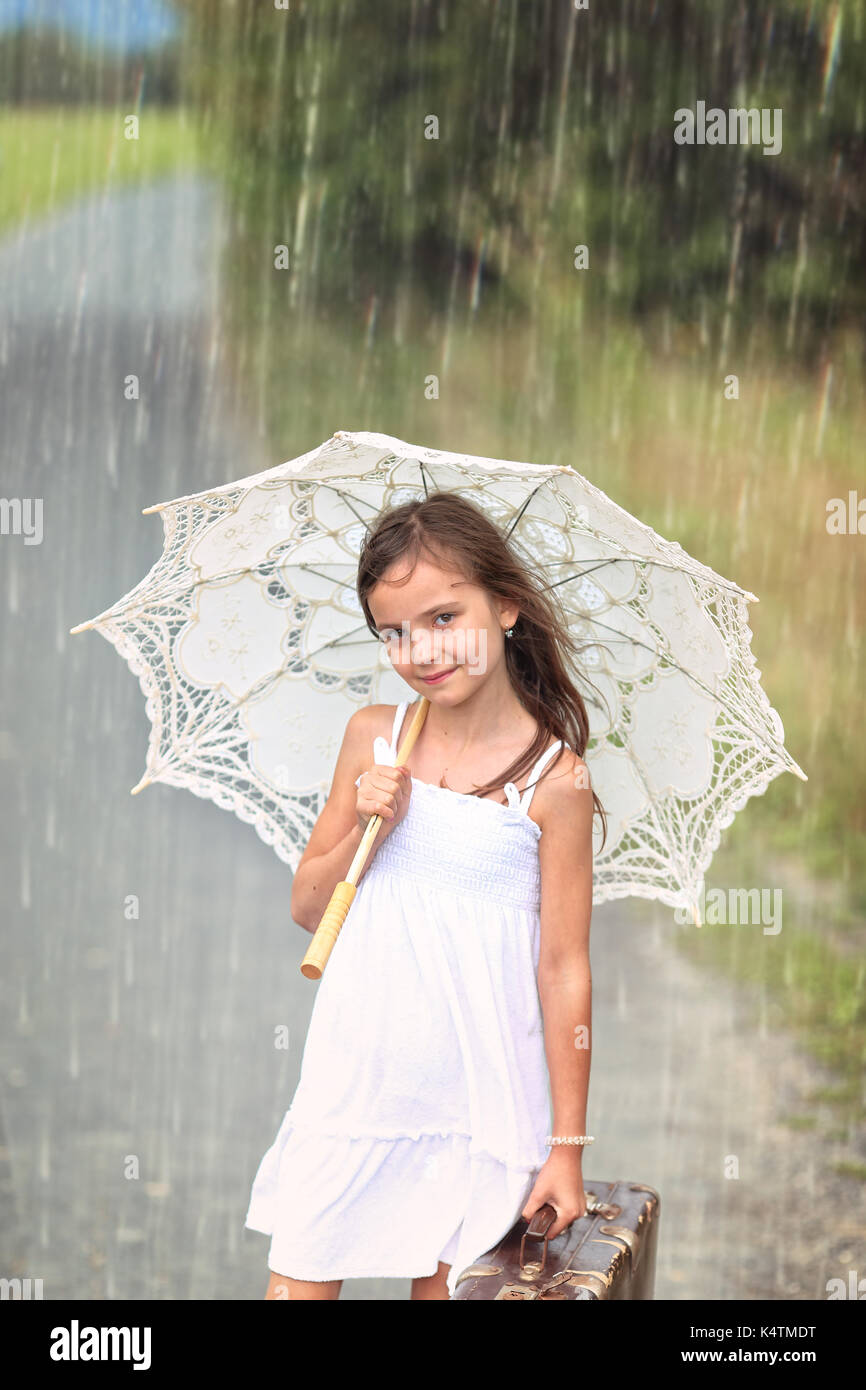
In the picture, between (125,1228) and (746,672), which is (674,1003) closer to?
(125,1228)

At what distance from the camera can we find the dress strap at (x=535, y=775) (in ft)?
4.91

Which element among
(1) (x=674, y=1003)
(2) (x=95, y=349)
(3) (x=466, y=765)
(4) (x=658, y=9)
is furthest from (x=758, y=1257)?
(4) (x=658, y=9)

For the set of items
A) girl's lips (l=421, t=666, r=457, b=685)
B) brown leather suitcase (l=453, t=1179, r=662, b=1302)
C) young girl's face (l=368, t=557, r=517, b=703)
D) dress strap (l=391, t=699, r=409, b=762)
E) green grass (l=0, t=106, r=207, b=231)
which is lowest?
brown leather suitcase (l=453, t=1179, r=662, b=1302)

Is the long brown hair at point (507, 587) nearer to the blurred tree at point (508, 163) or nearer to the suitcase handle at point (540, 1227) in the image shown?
the suitcase handle at point (540, 1227)

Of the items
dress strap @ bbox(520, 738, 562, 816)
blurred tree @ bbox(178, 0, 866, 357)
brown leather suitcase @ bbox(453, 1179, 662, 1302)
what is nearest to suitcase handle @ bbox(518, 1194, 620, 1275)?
brown leather suitcase @ bbox(453, 1179, 662, 1302)

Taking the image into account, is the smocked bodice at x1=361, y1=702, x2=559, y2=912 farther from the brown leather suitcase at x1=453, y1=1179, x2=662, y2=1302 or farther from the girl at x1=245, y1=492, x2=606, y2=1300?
the brown leather suitcase at x1=453, y1=1179, x2=662, y2=1302

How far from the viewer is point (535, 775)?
151cm

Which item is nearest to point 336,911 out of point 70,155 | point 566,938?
point 566,938

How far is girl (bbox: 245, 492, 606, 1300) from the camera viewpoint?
142 centimetres

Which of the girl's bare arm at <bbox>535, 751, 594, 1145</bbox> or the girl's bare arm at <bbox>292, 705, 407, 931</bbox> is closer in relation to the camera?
the girl's bare arm at <bbox>535, 751, 594, 1145</bbox>

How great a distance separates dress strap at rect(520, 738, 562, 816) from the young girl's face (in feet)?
0.39

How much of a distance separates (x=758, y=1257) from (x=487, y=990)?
2.54m

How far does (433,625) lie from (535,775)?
0.66ft

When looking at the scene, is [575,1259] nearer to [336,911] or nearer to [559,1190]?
[559,1190]
